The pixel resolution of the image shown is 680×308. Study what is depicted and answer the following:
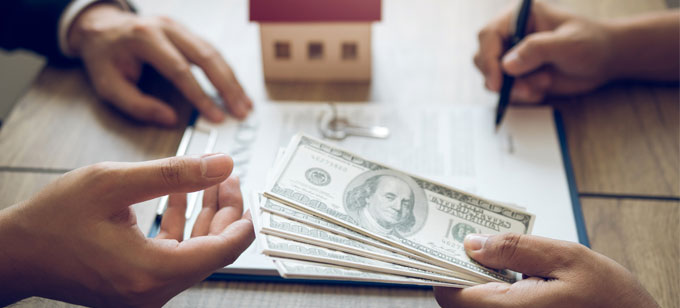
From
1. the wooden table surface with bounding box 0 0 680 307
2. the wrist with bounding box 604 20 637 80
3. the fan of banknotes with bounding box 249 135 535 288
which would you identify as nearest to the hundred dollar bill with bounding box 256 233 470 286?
the fan of banknotes with bounding box 249 135 535 288

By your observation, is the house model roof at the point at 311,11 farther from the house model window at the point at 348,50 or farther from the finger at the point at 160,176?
the finger at the point at 160,176

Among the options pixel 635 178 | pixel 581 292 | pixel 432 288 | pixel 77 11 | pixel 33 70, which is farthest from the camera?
pixel 33 70

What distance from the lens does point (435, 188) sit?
2.57 ft

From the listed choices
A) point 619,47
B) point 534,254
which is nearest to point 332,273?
point 534,254

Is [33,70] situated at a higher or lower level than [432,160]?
higher

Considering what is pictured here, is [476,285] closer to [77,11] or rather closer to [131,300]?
[131,300]

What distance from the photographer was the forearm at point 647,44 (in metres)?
1.00

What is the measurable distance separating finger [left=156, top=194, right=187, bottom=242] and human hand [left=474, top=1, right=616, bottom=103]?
2.15 ft

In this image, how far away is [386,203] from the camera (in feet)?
2.47

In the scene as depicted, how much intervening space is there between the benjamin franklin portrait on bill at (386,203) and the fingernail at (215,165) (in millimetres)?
189

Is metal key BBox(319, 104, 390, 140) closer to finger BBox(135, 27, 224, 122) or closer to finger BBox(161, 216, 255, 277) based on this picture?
finger BBox(135, 27, 224, 122)

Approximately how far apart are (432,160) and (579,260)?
1.13 feet

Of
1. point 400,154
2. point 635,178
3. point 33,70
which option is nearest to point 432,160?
point 400,154

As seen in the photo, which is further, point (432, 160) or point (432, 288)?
point (432, 160)
